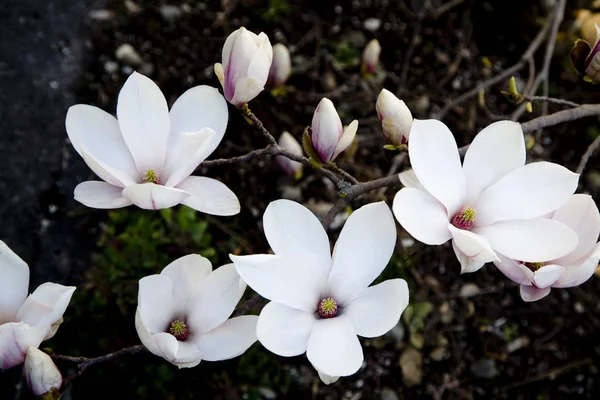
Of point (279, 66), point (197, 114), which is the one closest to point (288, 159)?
point (279, 66)

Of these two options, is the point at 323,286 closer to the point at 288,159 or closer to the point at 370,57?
the point at 288,159

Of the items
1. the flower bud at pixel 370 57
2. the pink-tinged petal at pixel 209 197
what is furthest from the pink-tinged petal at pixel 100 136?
the flower bud at pixel 370 57

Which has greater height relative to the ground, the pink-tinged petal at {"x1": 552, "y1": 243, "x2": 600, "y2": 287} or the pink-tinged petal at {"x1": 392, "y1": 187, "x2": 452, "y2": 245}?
the pink-tinged petal at {"x1": 392, "y1": 187, "x2": 452, "y2": 245}

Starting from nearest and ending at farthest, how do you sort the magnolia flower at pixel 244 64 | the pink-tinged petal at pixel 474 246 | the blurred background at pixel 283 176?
the pink-tinged petal at pixel 474 246
the magnolia flower at pixel 244 64
the blurred background at pixel 283 176

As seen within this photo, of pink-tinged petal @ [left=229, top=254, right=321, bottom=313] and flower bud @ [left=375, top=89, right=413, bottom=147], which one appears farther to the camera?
flower bud @ [left=375, top=89, right=413, bottom=147]

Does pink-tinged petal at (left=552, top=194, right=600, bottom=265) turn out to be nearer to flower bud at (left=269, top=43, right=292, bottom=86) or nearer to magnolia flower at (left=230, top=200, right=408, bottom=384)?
magnolia flower at (left=230, top=200, right=408, bottom=384)

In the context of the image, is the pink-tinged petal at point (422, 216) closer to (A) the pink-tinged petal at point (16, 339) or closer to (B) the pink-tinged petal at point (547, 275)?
(B) the pink-tinged petal at point (547, 275)

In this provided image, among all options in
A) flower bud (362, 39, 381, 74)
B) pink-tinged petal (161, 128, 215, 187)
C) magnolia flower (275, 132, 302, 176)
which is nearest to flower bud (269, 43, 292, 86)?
magnolia flower (275, 132, 302, 176)
